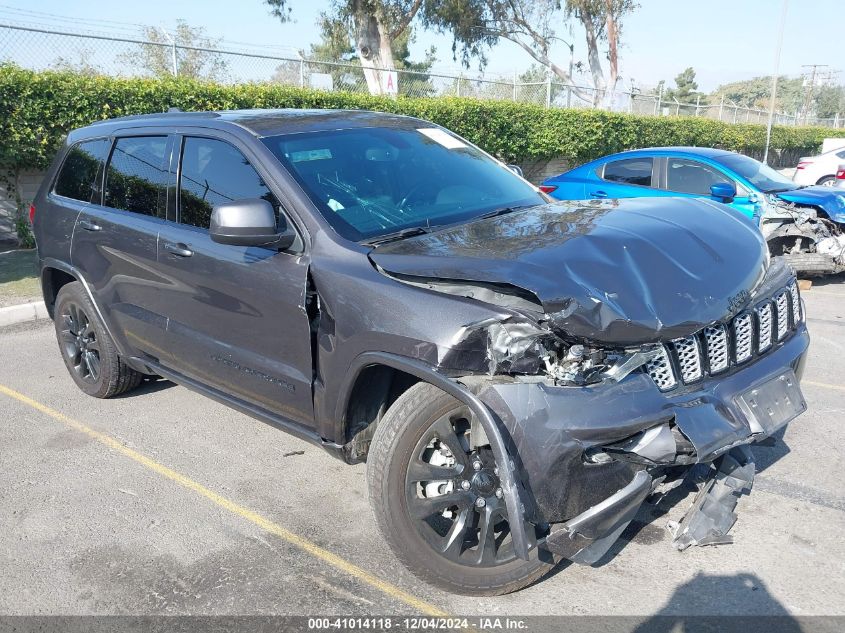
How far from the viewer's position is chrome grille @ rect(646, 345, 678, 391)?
266cm

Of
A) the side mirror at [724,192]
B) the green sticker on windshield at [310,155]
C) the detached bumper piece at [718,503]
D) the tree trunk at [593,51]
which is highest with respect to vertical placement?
the tree trunk at [593,51]

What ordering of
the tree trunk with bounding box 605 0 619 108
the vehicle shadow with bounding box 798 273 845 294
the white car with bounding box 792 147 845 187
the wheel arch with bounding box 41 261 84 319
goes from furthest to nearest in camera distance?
the tree trunk with bounding box 605 0 619 108 < the white car with bounding box 792 147 845 187 < the vehicle shadow with bounding box 798 273 845 294 < the wheel arch with bounding box 41 261 84 319

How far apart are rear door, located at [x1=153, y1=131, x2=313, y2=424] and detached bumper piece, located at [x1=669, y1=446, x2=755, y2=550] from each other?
5.70ft

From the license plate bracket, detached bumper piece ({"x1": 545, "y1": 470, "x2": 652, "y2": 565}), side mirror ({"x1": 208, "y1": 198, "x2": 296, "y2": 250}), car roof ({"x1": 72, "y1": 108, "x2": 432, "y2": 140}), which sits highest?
car roof ({"x1": 72, "y1": 108, "x2": 432, "y2": 140})

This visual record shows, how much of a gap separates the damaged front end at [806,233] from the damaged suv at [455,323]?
5.04 m

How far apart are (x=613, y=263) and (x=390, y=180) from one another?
1369mm

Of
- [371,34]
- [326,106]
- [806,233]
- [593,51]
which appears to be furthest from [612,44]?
[806,233]

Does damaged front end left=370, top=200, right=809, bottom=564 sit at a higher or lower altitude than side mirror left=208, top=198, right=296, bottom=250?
lower

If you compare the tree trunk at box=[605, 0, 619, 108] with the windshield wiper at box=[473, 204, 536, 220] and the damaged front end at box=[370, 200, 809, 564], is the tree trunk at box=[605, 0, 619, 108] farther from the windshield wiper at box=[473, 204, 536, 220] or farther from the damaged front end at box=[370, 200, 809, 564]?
the damaged front end at box=[370, 200, 809, 564]

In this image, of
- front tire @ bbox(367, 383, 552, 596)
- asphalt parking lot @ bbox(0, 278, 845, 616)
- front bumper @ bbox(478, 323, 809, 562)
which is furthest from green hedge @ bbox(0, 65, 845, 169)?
front bumper @ bbox(478, 323, 809, 562)

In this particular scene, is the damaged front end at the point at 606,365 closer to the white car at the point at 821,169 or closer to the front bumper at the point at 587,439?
the front bumper at the point at 587,439

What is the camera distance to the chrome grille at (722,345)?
2.68 metres

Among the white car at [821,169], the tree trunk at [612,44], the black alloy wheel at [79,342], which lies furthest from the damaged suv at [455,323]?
the tree trunk at [612,44]

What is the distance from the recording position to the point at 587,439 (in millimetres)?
2445
